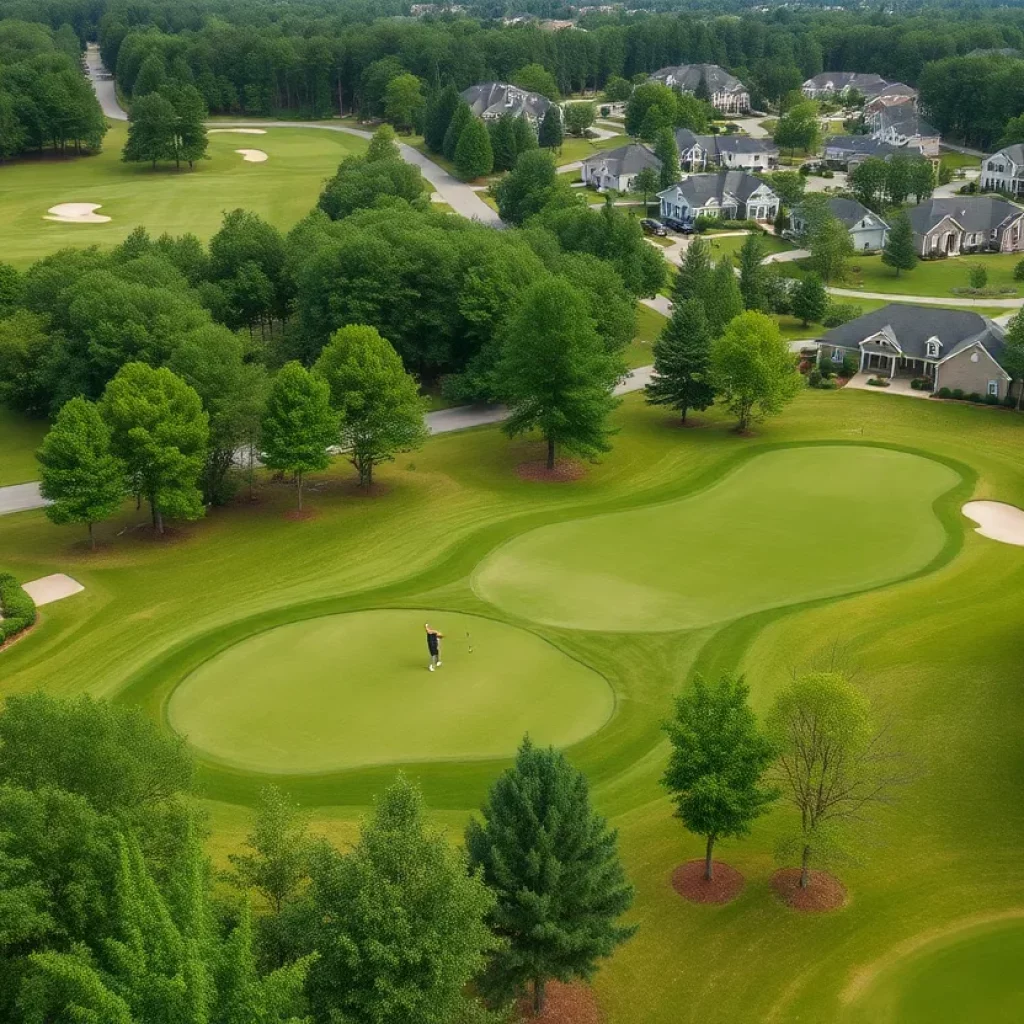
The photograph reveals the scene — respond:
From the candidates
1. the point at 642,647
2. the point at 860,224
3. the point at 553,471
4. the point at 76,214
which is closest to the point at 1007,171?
the point at 860,224

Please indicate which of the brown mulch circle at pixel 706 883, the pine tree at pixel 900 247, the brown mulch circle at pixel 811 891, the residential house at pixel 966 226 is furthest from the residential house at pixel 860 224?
the brown mulch circle at pixel 706 883

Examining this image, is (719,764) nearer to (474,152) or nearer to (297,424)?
(297,424)

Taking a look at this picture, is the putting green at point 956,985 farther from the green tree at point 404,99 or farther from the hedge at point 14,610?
the green tree at point 404,99

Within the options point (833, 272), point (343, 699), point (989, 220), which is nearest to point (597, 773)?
point (343, 699)

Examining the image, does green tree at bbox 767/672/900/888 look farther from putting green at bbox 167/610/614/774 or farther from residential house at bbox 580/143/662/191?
residential house at bbox 580/143/662/191

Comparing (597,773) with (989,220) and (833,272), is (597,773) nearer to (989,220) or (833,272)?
(833,272)

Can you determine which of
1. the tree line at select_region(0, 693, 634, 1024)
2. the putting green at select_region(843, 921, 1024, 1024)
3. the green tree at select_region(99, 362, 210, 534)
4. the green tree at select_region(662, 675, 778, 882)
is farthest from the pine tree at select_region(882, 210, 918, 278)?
the tree line at select_region(0, 693, 634, 1024)
